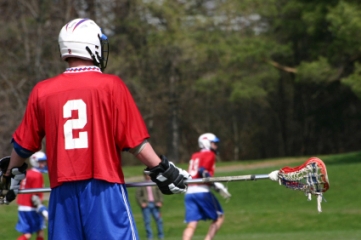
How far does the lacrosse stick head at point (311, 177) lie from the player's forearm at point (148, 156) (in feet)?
3.78

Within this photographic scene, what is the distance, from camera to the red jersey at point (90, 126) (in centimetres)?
509

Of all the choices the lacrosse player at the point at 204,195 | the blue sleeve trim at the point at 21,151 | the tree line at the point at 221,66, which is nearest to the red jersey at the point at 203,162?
the lacrosse player at the point at 204,195

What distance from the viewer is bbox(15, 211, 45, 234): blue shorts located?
529 inches

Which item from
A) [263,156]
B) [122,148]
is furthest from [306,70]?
[122,148]

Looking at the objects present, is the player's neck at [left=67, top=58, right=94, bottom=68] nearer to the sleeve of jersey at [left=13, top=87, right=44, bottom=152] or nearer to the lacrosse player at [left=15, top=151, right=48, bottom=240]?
the sleeve of jersey at [left=13, top=87, right=44, bottom=152]

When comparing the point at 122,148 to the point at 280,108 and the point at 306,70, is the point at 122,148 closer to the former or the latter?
the point at 306,70

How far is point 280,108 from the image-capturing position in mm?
49562

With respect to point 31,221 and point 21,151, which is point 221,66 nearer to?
point 31,221

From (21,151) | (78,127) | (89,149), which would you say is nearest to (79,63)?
(78,127)

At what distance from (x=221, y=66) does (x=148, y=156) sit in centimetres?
3690

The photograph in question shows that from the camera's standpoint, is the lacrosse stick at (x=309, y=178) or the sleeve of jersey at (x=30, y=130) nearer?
the sleeve of jersey at (x=30, y=130)

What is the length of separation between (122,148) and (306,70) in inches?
1155

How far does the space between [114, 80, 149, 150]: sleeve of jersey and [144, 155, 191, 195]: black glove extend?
26 cm

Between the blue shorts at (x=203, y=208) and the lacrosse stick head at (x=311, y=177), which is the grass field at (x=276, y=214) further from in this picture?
the lacrosse stick head at (x=311, y=177)
